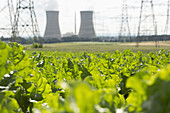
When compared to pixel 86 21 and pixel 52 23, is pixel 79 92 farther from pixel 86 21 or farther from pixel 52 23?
pixel 86 21

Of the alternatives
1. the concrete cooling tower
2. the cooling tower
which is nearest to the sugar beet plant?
the cooling tower

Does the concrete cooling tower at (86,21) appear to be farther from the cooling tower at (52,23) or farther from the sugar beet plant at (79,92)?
the sugar beet plant at (79,92)

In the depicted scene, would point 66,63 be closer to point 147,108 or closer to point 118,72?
point 118,72

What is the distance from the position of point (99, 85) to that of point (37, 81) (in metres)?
0.75

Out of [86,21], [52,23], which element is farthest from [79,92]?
[86,21]

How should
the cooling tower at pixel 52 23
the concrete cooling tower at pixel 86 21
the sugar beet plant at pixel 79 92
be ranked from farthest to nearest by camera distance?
1. the concrete cooling tower at pixel 86 21
2. the cooling tower at pixel 52 23
3. the sugar beet plant at pixel 79 92

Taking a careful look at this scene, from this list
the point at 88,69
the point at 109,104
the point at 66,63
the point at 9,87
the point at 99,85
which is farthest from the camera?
the point at 66,63

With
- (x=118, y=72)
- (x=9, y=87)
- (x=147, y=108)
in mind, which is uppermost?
(x=147, y=108)

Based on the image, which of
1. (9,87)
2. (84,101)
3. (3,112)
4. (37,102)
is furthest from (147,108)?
(37,102)

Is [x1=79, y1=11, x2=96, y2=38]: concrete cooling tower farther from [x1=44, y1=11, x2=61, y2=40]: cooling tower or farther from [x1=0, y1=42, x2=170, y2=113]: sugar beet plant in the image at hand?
[x1=0, y1=42, x2=170, y2=113]: sugar beet plant

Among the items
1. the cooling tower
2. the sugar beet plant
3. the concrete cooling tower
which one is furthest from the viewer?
the concrete cooling tower

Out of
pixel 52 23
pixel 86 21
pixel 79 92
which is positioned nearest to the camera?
pixel 79 92

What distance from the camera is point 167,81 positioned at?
61 cm

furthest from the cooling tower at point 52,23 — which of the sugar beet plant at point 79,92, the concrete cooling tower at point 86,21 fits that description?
the sugar beet plant at point 79,92
